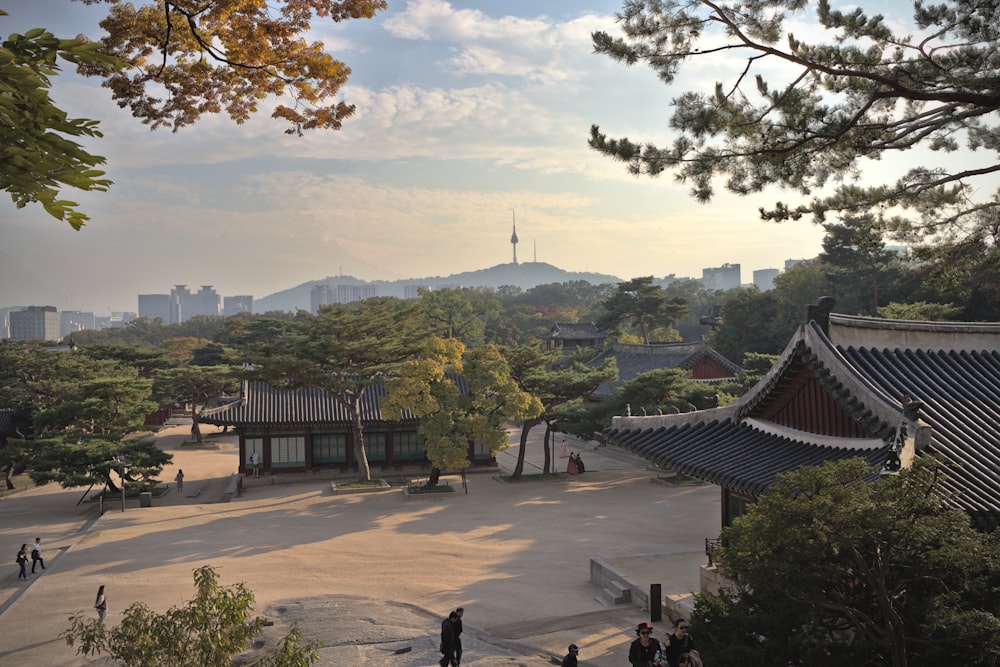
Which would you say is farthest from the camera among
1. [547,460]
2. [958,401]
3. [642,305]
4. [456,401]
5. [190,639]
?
[642,305]

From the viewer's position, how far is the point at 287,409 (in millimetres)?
34094

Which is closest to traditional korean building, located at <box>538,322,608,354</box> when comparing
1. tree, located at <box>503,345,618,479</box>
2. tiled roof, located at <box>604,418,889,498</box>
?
tree, located at <box>503,345,618,479</box>

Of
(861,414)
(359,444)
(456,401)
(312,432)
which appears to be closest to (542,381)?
(456,401)

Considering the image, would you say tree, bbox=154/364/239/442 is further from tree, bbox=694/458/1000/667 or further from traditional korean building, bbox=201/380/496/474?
tree, bbox=694/458/1000/667

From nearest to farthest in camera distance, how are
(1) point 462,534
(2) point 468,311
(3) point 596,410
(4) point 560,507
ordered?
(1) point 462,534
(4) point 560,507
(3) point 596,410
(2) point 468,311

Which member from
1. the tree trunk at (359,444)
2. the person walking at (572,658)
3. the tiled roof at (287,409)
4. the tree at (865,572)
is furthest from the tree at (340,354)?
the tree at (865,572)

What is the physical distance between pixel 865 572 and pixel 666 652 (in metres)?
4.91

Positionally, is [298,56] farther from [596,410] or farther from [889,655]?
[596,410]

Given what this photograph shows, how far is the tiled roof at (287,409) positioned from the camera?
32906 millimetres

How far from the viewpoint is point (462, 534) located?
23.6 meters

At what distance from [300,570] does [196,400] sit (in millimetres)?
33248

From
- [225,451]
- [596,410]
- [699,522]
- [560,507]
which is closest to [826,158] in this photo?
[699,522]

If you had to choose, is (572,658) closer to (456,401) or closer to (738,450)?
(738,450)

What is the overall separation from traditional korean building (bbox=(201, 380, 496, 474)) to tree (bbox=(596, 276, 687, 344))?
3972 cm
